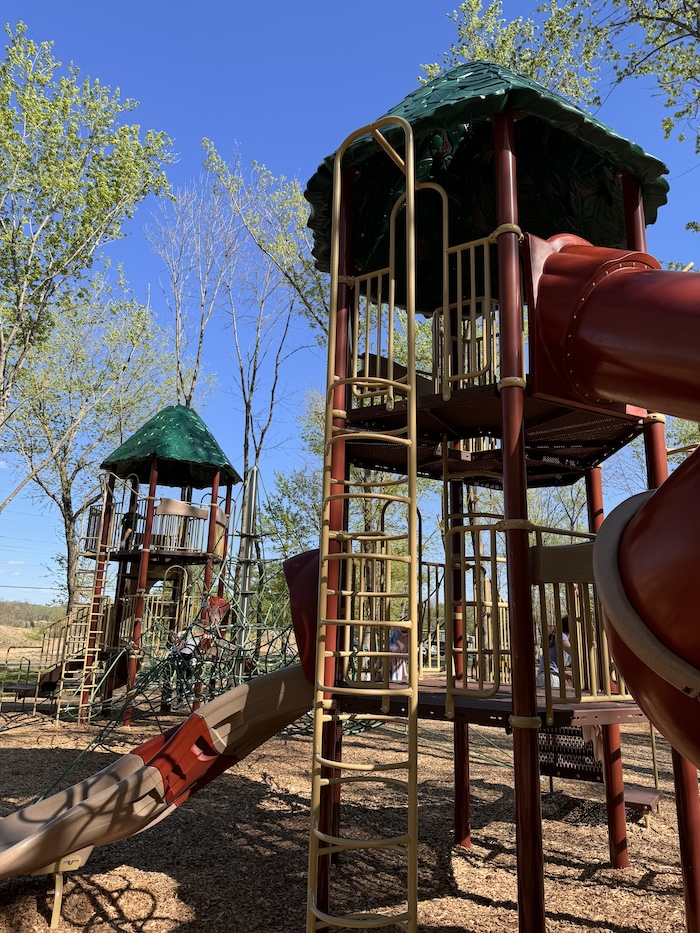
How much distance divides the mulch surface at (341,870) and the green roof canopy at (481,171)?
578cm

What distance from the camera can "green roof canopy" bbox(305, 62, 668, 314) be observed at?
4.87 meters

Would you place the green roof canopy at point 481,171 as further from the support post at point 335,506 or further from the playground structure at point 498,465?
the support post at point 335,506

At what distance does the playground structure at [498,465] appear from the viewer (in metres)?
2.62

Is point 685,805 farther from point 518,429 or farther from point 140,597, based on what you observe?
point 140,597

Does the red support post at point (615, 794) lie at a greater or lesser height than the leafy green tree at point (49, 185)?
lesser

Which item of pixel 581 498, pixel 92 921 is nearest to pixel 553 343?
pixel 92 921

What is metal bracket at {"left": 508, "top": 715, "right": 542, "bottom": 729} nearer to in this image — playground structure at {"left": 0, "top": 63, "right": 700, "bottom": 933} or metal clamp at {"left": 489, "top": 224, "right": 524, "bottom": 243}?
playground structure at {"left": 0, "top": 63, "right": 700, "bottom": 933}

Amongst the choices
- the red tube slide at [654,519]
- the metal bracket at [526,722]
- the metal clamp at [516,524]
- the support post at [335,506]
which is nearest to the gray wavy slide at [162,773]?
the support post at [335,506]

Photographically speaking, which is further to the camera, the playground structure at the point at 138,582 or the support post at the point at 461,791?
the playground structure at the point at 138,582

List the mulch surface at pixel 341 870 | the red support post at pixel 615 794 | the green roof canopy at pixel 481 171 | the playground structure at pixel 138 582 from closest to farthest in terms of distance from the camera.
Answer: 1. the green roof canopy at pixel 481 171
2. the mulch surface at pixel 341 870
3. the red support post at pixel 615 794
4. the playground structure at pixel 138 582

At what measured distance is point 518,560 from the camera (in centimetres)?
407

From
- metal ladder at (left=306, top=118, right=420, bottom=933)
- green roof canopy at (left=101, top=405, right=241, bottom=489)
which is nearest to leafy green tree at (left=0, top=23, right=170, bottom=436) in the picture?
green roof canopy at (left=101, top=405, right=241, bottom=489)

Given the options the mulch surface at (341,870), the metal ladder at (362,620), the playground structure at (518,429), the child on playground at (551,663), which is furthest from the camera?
the mulch surface at (341,870)

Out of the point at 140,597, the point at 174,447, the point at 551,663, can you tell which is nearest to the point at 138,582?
the point at 140,597
